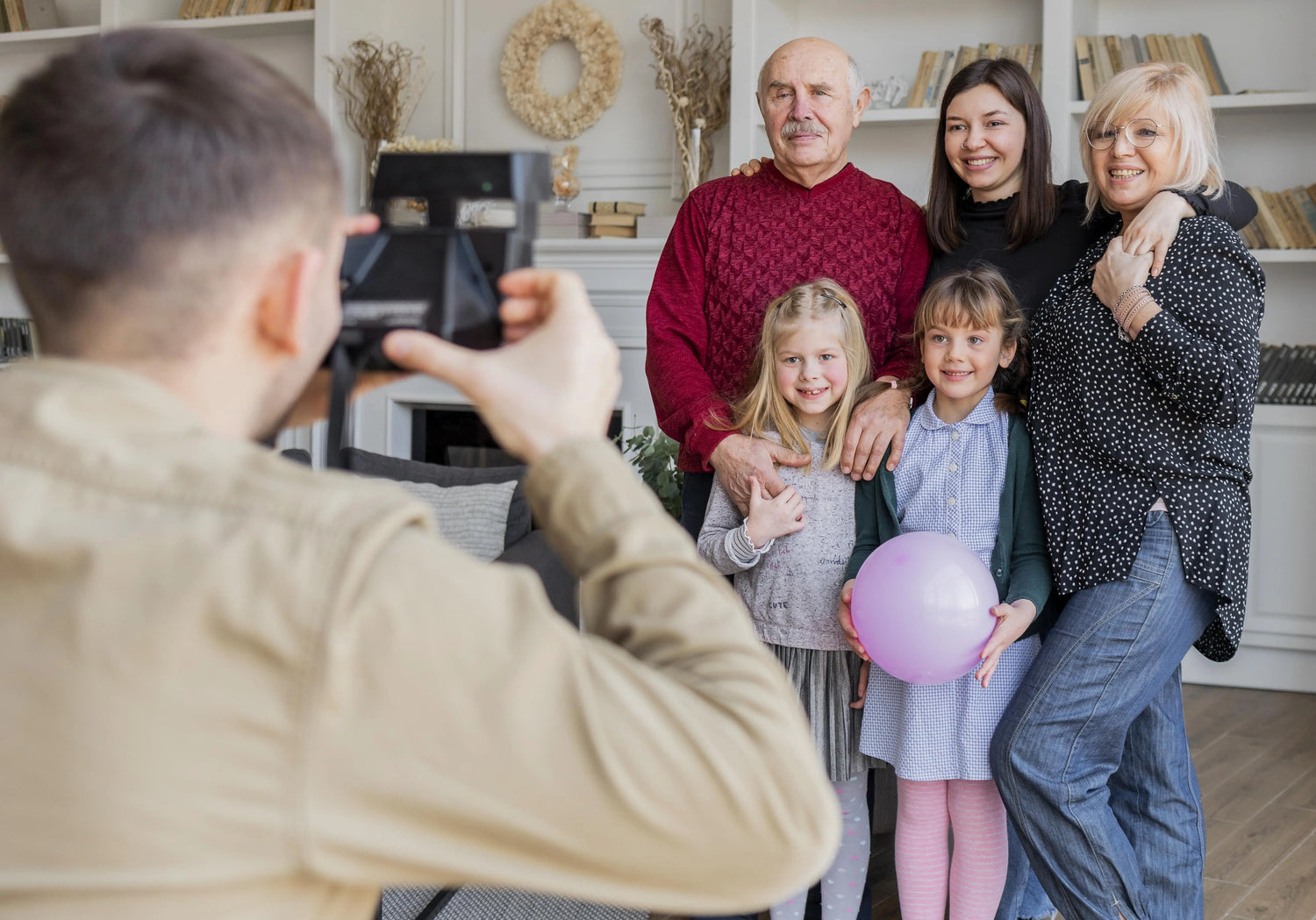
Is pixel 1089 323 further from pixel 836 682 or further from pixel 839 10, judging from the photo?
pixel 839 10

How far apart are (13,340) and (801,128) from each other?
4596mm

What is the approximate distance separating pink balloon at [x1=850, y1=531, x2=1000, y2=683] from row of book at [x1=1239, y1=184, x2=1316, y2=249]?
102 inches

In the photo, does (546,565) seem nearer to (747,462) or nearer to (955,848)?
(747,462)

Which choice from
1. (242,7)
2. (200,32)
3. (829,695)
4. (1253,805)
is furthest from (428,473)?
(242,7)

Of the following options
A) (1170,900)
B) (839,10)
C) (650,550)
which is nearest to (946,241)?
(1170,900)

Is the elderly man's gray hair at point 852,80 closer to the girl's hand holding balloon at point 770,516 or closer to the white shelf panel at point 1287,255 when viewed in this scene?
the girl's hand holding balloon at point 770,516

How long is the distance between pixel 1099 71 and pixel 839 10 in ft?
3.26

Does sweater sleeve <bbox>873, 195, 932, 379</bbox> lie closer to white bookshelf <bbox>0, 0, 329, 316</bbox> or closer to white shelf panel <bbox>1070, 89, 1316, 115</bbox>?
white shelf panel <bbox>1070, 89, 1316, 115</bbox>

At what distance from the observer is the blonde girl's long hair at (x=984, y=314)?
6.33 ft

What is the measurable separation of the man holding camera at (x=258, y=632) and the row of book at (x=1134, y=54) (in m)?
3.72

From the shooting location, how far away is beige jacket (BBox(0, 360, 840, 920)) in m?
0.55

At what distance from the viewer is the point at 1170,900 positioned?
198 cm

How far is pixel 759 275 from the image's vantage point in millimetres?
2166

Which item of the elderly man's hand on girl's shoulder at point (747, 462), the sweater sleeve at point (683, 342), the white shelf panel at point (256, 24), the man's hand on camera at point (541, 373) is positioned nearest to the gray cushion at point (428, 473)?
the sweater sleeve at point (683, 342)
